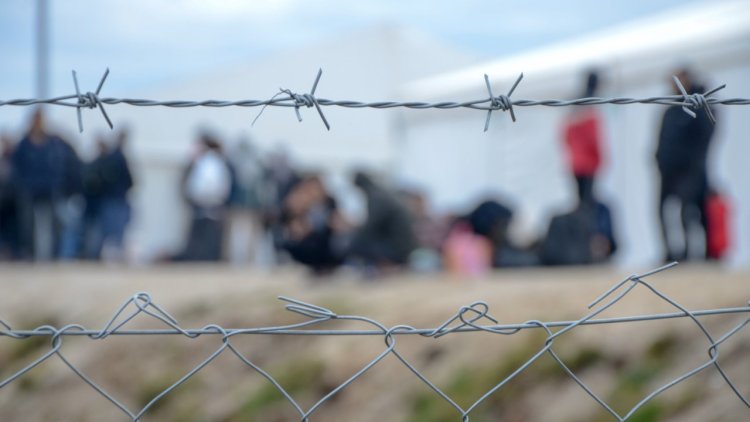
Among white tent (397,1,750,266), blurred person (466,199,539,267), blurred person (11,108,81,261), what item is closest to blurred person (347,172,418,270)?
blurred person (466,199,539,267)

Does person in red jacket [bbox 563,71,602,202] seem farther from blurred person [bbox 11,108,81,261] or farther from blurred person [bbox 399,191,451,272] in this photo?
blurred person [bbox 11,108,81,261]

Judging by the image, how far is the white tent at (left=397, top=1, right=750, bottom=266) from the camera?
9.19m

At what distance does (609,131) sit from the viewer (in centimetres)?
1027

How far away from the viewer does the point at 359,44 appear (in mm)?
17922

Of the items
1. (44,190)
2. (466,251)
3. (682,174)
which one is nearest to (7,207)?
(44,190)

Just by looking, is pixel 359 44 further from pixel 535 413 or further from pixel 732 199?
pixel 535 413

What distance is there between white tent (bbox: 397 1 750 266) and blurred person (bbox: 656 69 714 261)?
1.81 ft

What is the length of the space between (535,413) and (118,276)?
18.2ft

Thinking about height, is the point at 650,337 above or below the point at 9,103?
below

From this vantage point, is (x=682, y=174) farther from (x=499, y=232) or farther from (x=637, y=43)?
(x=637, y=43)

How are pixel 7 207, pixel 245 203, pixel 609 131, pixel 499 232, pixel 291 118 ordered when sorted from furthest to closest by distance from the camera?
pixel 291 118, pixel 245 203, pixel 7 207, pixel 609 131, pixel 499 232

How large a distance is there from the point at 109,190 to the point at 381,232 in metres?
3.49

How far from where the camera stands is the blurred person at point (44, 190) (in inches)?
401

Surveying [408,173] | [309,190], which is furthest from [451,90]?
[309,190]
